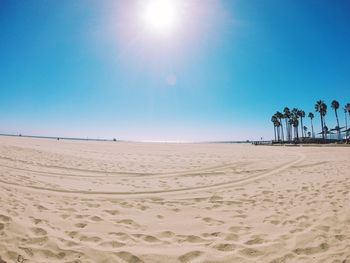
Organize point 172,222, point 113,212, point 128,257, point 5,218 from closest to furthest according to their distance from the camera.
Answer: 1. point 128,257
2. point 5,218
3. point 172,222
4. point 113,212

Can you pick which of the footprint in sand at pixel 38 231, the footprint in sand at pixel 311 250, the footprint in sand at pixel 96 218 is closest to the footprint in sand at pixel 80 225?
the footprint in sand at pixel 96 218

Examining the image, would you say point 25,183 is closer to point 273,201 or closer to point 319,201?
point 273,201

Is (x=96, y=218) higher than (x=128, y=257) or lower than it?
higher

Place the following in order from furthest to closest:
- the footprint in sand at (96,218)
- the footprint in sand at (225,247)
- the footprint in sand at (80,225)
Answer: the footprint in sand at (96,218)
the footprint in sand at (80,225)
the footprint in sand at (225,247)

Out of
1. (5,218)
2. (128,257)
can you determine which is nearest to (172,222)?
(128,257)

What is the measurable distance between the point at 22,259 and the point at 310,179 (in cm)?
1269

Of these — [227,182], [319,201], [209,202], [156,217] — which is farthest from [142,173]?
[319,201]

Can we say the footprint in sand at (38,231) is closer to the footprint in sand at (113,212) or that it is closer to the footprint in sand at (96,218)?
the footprint in sand at (96,218)

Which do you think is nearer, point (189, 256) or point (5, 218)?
point (189, 256)

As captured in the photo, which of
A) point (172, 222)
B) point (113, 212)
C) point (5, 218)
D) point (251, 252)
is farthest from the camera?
point (113, 212)

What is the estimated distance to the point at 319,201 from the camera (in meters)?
8.03

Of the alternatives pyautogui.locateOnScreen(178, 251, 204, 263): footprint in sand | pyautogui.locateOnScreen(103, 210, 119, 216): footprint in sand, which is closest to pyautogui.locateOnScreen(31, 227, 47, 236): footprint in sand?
pyautogui.locateOnScreen(103, 210, 119, 216): footprint in sand

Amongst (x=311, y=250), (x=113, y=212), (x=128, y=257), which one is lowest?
(x=311, y=250)

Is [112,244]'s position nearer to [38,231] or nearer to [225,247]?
[38,231]
